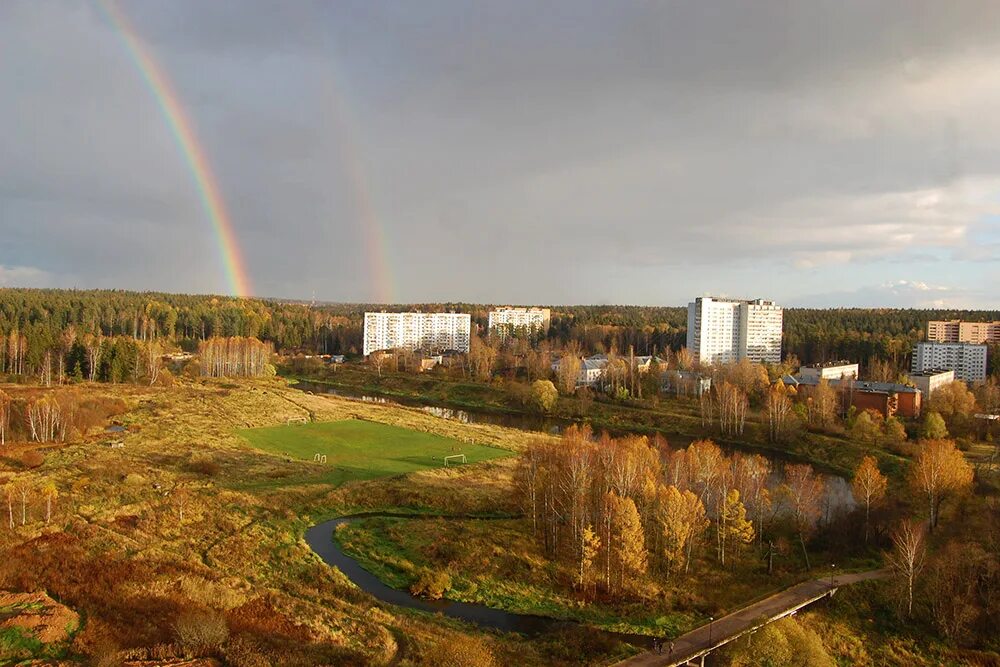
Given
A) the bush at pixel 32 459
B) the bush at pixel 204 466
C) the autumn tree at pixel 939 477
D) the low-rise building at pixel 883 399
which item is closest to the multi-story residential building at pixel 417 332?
the low-rise building at pixel 883 399

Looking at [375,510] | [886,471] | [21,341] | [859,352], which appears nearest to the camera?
[375,510]

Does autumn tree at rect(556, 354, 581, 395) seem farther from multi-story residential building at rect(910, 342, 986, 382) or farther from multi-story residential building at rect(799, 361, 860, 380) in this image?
multi-story residential building at rect(910, 342, 986, 382)

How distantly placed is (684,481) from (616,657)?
1009 centimetres

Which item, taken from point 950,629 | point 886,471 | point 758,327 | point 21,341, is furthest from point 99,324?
point 950,629

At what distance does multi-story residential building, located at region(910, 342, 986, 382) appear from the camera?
72.9 meters

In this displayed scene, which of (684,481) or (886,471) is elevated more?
(684,481)

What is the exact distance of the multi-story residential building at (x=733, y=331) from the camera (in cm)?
8900

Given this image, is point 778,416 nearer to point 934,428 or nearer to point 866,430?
point 866,430

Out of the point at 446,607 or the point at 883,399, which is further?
the point at 883,399

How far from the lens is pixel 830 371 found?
2571 inches

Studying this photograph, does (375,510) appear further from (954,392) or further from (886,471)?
(954,392)

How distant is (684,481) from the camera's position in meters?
24.3

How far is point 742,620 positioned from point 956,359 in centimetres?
7187

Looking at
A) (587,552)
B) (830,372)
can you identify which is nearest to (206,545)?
(587,552)
